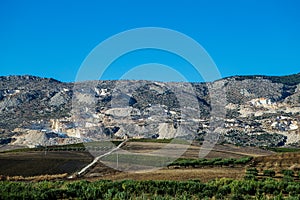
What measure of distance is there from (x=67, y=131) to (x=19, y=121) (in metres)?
35.7

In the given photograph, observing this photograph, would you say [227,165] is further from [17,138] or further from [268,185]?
[17,138]

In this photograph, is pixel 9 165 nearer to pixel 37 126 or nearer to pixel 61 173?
pixel 61 173

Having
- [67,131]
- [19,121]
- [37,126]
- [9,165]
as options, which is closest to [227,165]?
[9,165]

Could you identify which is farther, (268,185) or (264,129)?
(264,129)

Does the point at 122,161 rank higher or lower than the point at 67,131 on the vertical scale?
lower

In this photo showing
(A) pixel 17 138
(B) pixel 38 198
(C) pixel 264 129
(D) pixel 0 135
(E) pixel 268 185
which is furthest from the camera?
(C) pixel 264 129

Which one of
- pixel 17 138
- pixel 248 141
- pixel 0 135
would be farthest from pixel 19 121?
pixel 248 141

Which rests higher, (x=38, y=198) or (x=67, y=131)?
(x=67, y=131)

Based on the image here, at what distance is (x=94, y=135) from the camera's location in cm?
15462

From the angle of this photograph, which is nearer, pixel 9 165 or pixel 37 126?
pixel 9 165

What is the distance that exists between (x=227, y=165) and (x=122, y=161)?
18.1 metres

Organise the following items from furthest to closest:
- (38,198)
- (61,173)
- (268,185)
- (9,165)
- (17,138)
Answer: (17,138) → (9,165) → (61,173) → (268,185) → (38,198)

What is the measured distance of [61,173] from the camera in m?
55.1

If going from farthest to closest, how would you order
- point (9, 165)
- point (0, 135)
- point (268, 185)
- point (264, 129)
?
point (264, 129) → point (0, 135) → point (9, 165) → point (268, 185)
